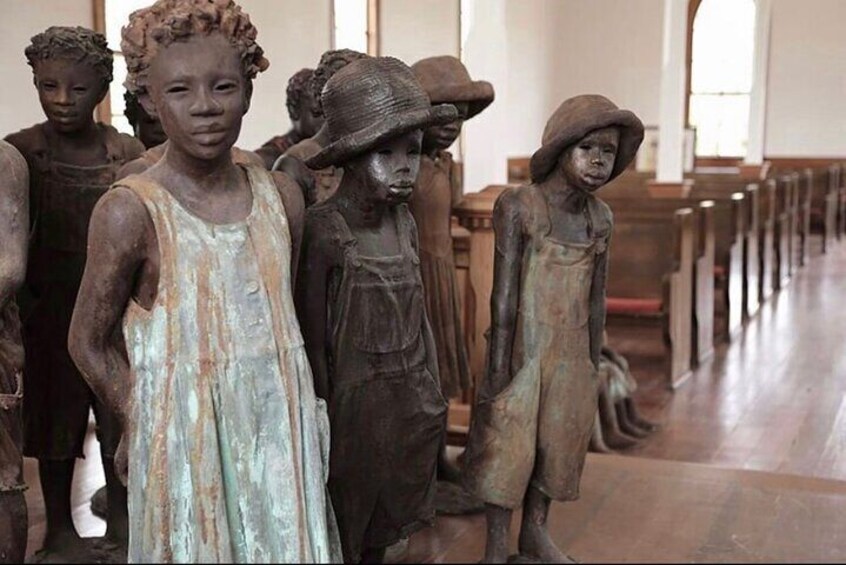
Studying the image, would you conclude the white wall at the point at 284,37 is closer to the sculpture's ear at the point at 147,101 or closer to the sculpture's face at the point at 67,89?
the sculpture's face at the point at 67,89

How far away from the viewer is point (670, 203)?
5680 millimetres

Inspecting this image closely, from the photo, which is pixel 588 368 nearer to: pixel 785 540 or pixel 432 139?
pixel 432 139

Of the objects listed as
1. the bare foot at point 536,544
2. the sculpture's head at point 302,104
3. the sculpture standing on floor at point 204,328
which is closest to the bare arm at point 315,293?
the sculpture standing on floor at point 204,328

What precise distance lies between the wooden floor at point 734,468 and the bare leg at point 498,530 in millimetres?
42

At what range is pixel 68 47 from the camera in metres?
2.12

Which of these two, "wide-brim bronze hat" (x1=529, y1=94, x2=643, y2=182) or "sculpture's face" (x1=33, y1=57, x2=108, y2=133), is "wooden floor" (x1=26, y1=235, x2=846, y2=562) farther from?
"sculpture's face" (x1=33, y1=57, x2=108, y2=133)

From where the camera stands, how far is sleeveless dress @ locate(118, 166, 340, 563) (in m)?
1.36

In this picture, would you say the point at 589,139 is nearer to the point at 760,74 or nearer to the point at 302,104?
the point at 760,74

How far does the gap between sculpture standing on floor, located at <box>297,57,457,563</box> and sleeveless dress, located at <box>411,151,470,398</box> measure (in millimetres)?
920

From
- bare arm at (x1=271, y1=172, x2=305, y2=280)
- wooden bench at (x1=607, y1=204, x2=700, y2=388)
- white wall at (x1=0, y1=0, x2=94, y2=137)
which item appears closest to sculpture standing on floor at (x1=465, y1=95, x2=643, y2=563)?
bare arm at (x1=271, y1=172, x2=305, y2=280)

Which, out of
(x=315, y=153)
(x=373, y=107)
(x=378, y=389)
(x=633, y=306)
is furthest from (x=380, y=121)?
(x=633, y=306)

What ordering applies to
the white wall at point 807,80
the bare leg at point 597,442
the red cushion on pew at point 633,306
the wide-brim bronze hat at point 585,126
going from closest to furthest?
the white wall at point 807,80, the wide-brim bronze hat at point 585,126, the bare leg at point 597,442, the red cushion on pew at point 633,306

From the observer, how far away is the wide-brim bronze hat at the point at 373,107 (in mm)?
1669

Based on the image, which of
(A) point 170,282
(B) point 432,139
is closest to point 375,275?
(A) point 170,282
